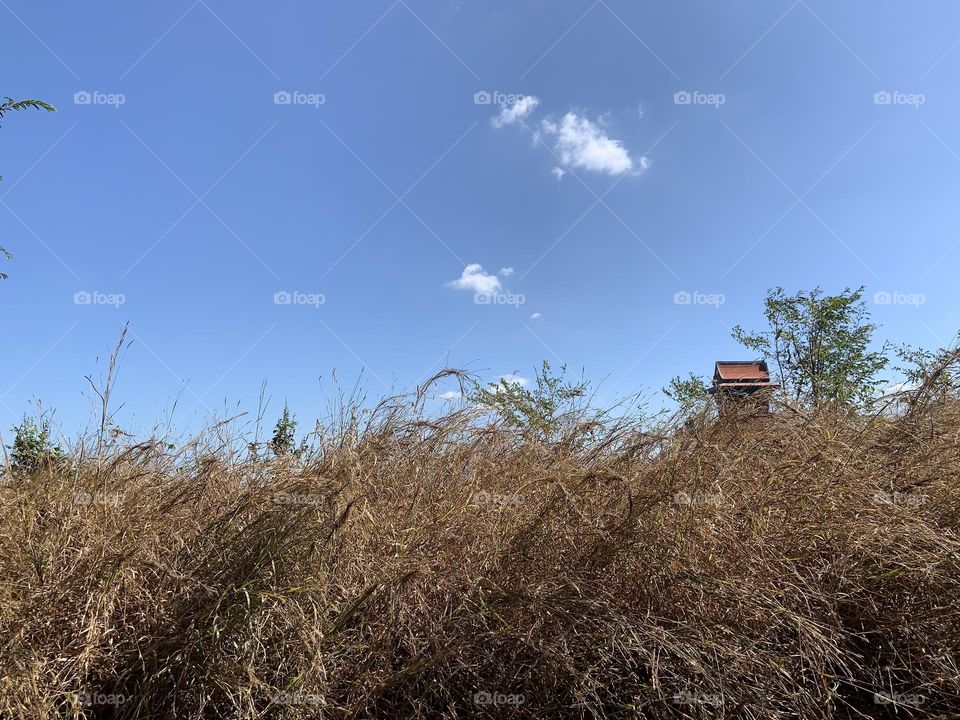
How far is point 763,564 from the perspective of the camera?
2.83 metres

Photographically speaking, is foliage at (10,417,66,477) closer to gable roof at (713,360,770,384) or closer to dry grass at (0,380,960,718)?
dry grass at (0,380,960,718)

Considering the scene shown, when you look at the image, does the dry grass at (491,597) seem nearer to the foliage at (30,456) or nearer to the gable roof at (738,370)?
the foliage at (30,456)

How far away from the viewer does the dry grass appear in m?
2.54

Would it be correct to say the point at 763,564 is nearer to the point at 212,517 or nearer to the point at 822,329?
the point at 212,517

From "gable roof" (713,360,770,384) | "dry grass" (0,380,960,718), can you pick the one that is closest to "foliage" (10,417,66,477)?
"dry grass" (0,380,960,718)

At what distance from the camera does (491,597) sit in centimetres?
284

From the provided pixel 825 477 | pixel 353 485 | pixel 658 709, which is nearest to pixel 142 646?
pixel 353 485

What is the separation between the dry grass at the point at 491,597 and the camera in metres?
2.54

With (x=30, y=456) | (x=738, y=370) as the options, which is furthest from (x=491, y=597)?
(x=738, y=370)

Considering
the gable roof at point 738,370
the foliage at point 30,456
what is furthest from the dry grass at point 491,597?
the gable roof at point 738,370

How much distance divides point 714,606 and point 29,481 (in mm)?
4016

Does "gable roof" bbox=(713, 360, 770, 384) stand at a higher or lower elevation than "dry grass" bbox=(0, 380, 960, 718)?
higher

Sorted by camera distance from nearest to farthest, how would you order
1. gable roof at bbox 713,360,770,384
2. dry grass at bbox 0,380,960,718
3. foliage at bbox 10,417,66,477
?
dry grass at bbox 0,380,960,718 → foliage at bbox 10,417,66,477 → gable roof at bbox 713,360,770,384

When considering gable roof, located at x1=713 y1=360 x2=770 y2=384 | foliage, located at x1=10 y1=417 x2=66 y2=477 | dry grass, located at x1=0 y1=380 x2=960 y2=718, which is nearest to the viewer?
dry grass, located at x1=0 y1=380 x2=960 y2=718
